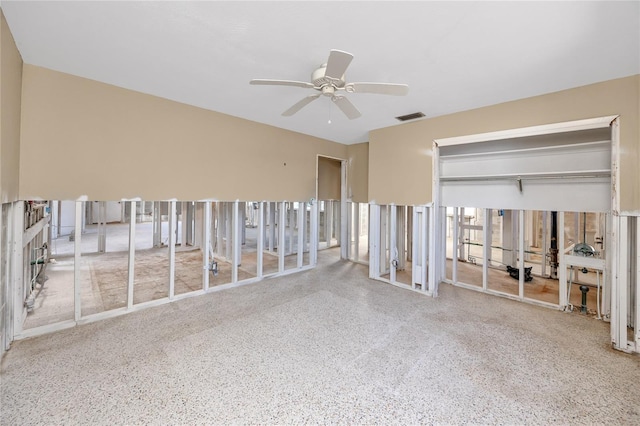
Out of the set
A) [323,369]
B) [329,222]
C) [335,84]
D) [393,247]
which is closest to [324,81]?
[335,84]

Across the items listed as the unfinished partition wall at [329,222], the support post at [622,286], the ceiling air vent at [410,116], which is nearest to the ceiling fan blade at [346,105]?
the ceiling air vent at [410,116]

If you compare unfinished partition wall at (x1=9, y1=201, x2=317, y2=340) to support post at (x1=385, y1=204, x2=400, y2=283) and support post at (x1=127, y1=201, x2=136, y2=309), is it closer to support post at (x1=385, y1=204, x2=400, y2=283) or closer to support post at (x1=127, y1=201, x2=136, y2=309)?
support post at (x1=127, y1=201, x2=136, y2=309)

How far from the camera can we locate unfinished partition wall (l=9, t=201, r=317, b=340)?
2785 millimetres

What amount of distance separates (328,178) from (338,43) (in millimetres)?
4291

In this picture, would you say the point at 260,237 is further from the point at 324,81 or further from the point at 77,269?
the point at 324,81

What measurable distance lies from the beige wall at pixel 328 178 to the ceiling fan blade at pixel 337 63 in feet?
13.4

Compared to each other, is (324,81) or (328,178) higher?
(324,81)

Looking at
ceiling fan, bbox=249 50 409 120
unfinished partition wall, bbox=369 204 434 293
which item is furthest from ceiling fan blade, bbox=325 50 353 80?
unfinished partition wall, bbox=369 204 434 293

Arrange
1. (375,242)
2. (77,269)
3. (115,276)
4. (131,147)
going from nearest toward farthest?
1. (77,269)
2. (131,147)
3. (115,276)
4. (375,242)

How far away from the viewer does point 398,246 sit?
16.3 ft

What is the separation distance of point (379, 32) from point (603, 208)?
11.3ft

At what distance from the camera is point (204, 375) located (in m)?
2.02

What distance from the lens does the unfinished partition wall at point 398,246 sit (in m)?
4.02

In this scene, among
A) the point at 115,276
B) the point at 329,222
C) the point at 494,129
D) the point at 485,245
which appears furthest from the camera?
the point at 329,222
